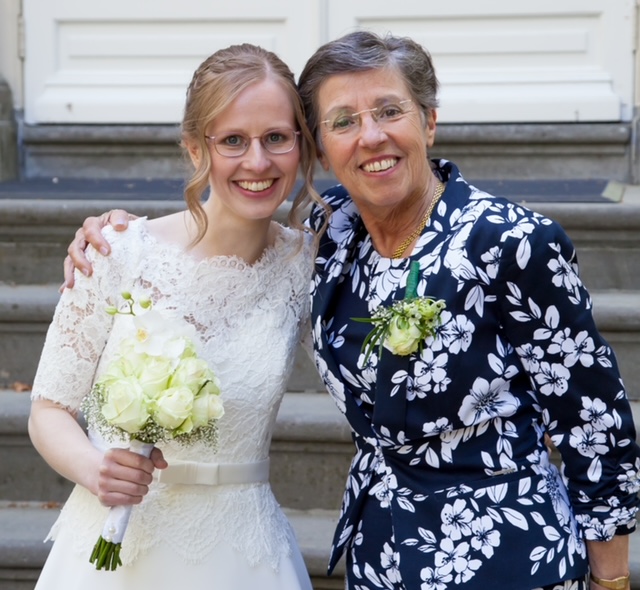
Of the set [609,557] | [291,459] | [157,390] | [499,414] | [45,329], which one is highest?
[157,390]

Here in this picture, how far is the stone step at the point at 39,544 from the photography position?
3148mm

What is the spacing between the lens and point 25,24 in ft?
15.9

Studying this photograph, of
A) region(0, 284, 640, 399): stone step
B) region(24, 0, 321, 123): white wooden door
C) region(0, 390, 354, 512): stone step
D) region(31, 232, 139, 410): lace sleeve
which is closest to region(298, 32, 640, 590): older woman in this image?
region(31, 232, 139, 410): lace sleeve

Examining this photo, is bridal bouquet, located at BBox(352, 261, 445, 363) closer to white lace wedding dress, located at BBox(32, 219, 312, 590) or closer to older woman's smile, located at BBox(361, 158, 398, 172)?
older woman's smile, located at BBox(361, 158, 398, 172)

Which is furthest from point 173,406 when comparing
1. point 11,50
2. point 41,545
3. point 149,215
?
point 11,50

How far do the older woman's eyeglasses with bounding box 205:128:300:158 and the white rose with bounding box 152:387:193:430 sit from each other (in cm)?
63

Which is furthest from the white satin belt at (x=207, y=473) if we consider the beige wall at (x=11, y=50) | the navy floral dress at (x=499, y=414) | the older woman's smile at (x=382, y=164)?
the beige wall at (x=11, y=50)

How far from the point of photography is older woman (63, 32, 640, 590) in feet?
6.45

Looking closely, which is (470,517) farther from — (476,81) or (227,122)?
(476,81)

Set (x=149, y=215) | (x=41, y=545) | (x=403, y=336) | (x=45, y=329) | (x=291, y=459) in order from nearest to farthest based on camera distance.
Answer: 1. (x=403, y=336)
2. (x=41, y=545)
3. (x=291, y=459)
4. (x=45, y=329)
5. (x=149, y=215)

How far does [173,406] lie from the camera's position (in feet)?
6.00

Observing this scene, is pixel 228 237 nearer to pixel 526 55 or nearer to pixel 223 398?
pixel 223 398

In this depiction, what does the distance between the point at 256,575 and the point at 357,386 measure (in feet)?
1.83

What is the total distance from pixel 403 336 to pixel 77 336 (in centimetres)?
76
